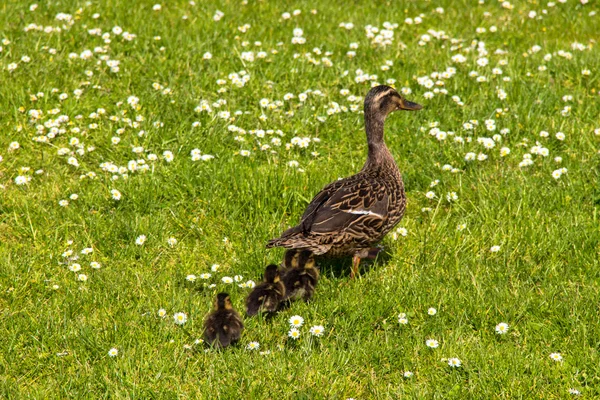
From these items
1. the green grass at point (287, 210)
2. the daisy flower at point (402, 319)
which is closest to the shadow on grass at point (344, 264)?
the green grass at point (287, 210)

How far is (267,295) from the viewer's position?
646 centimetres

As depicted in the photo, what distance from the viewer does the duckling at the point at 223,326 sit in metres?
6.04

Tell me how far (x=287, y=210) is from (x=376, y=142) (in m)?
1.10

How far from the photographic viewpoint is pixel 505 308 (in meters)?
6.62

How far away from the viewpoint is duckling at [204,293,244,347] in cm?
604

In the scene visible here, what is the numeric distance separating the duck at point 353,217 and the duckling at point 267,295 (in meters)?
0.27

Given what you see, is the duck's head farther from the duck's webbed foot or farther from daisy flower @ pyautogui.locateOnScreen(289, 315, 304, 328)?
daisy flower @ pyautogui.locateOnScreen(289, 315, 304, 328)

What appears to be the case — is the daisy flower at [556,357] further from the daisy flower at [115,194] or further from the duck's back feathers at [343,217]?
the daisy flower at [115,194]

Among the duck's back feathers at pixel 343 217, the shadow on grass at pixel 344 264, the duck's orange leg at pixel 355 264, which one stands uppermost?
the duck's back feathers at pixel 343 217

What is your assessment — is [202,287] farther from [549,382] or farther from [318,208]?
[549,382]

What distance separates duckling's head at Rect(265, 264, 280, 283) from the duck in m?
0.20

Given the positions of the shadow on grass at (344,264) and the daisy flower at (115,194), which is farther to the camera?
the daisy flower at (115,194)

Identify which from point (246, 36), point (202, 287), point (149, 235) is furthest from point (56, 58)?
point (202, 287)

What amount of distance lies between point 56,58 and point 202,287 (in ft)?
14.6
